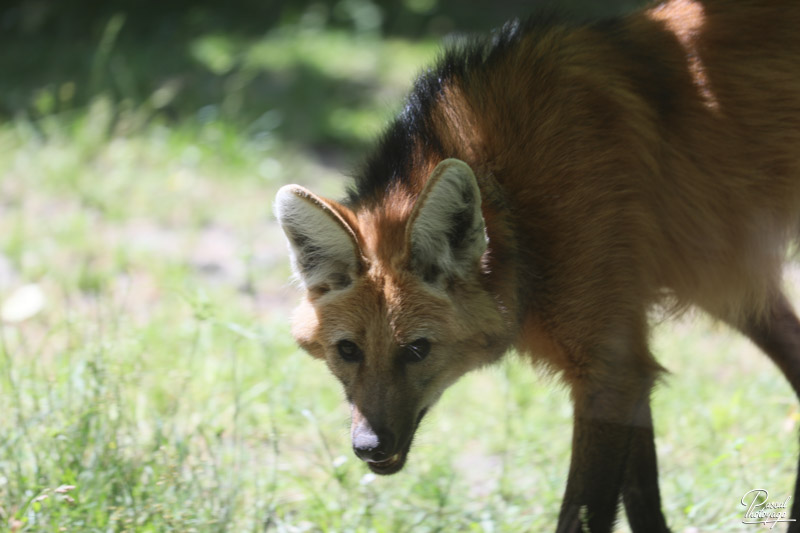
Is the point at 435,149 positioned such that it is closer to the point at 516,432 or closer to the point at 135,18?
the point at 516,432

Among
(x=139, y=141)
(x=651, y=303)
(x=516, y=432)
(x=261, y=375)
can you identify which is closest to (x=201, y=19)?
(x=139, y=141)

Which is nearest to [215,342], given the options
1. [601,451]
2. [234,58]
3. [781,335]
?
[601,451]

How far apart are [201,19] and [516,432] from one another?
6.07m

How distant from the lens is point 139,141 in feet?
19.8

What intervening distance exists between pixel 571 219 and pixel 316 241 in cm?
76

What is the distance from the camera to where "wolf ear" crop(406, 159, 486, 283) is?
2.37 meters

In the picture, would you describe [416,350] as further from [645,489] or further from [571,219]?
[645,489]

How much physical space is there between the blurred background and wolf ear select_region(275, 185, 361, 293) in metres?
0.59

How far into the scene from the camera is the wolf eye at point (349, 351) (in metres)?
2.61

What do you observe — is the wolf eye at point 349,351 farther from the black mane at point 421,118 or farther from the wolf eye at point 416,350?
the black mane at point 421,118

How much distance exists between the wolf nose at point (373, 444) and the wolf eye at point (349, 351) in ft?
0.73

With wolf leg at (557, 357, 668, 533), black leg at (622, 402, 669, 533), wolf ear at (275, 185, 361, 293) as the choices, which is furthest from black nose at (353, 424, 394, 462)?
black leg at (622, 402, 669, 533)

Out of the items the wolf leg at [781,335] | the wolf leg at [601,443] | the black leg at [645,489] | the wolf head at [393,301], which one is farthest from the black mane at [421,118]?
the wolf leg at [781,335]

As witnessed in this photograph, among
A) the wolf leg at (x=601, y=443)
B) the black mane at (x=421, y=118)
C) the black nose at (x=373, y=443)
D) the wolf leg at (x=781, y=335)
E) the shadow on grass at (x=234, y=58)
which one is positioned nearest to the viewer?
the black nose at (x=373, y=443)
